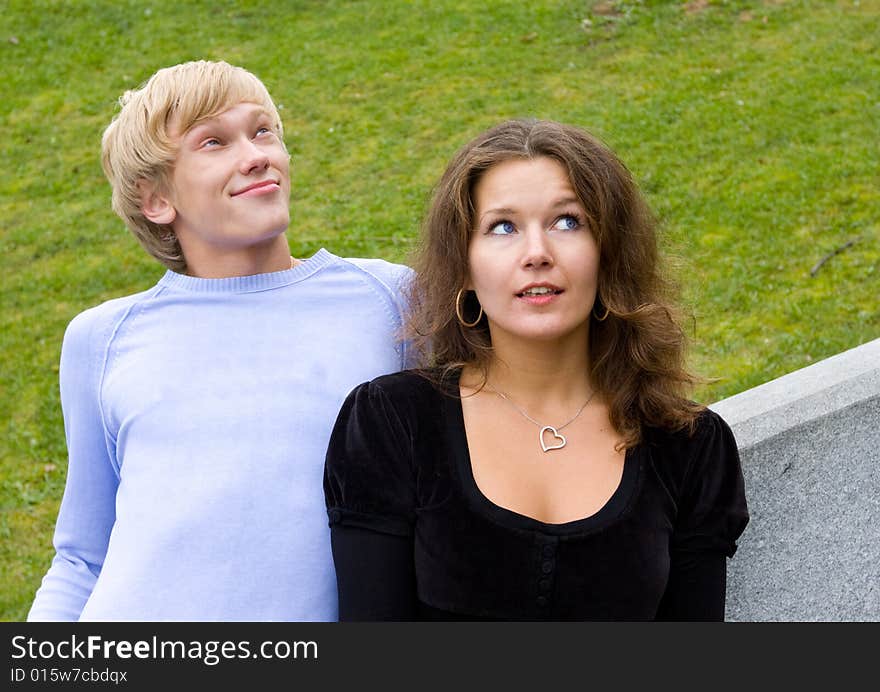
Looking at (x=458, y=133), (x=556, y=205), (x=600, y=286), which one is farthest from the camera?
(x=458, y=133)

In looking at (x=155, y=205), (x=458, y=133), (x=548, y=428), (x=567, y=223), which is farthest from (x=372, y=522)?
(x=458, y=133)

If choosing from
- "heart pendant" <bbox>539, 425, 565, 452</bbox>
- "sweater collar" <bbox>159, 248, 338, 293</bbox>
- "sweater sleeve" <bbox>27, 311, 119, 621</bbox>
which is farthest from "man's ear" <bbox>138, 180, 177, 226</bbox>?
"heart pendant" <bbox>539, 425, 565, 452</bbox>

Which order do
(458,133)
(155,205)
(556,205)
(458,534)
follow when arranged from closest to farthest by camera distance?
(458,534) → (556,205) → (155,205) → (458,133)

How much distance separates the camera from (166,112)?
2.41 metres

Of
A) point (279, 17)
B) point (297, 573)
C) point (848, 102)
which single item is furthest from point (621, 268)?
point (279, 17)

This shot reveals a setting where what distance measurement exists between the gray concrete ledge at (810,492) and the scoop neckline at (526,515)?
2.97 ft

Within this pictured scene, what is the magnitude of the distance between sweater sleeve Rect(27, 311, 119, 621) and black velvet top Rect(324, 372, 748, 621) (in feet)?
1.79

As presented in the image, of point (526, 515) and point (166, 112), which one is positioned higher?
point (166, 112)

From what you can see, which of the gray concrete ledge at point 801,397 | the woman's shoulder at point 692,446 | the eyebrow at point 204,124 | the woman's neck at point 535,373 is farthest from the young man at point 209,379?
the gray concrete ledge at point 801,397

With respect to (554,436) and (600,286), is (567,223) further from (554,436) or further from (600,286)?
(554,436)

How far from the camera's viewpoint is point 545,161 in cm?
225

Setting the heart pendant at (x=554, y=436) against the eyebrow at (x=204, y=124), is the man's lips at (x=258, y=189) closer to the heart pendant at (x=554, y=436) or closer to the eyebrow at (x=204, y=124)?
the eyebrow at (x=204, y=124)

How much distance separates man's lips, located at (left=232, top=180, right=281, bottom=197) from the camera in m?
2.39

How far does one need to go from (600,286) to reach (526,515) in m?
0.51
